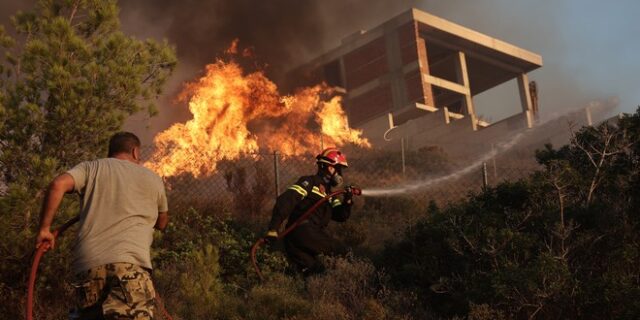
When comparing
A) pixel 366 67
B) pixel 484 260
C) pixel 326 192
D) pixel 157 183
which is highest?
pixel 366 67

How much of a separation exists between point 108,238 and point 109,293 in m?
0.32

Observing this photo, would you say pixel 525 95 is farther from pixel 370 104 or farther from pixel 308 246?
pixel 308 246

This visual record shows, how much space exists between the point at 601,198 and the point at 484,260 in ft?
5.64

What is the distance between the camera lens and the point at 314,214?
8.55m

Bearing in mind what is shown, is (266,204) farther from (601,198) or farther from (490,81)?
(490,81)

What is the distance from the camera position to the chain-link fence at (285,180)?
1277 centimetres

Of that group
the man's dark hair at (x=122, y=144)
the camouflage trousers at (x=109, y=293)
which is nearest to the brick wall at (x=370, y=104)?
the man's dark hair at (x=122, y=144)

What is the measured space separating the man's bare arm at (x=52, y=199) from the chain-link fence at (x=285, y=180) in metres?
7.05

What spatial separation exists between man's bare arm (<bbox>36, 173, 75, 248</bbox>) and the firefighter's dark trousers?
4.53m

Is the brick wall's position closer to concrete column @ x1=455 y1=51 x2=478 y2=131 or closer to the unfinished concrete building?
the unfinished concrete building

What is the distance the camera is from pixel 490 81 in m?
46.8

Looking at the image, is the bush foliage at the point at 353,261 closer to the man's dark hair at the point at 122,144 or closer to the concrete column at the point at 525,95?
the man's dark hair at the point at 122,144

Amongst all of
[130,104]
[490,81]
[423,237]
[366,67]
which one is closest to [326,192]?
[423,237]

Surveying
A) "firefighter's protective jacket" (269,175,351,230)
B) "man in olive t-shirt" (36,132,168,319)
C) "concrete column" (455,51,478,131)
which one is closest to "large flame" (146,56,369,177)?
"firefighter's protective jacket" (269,175,351,230)
